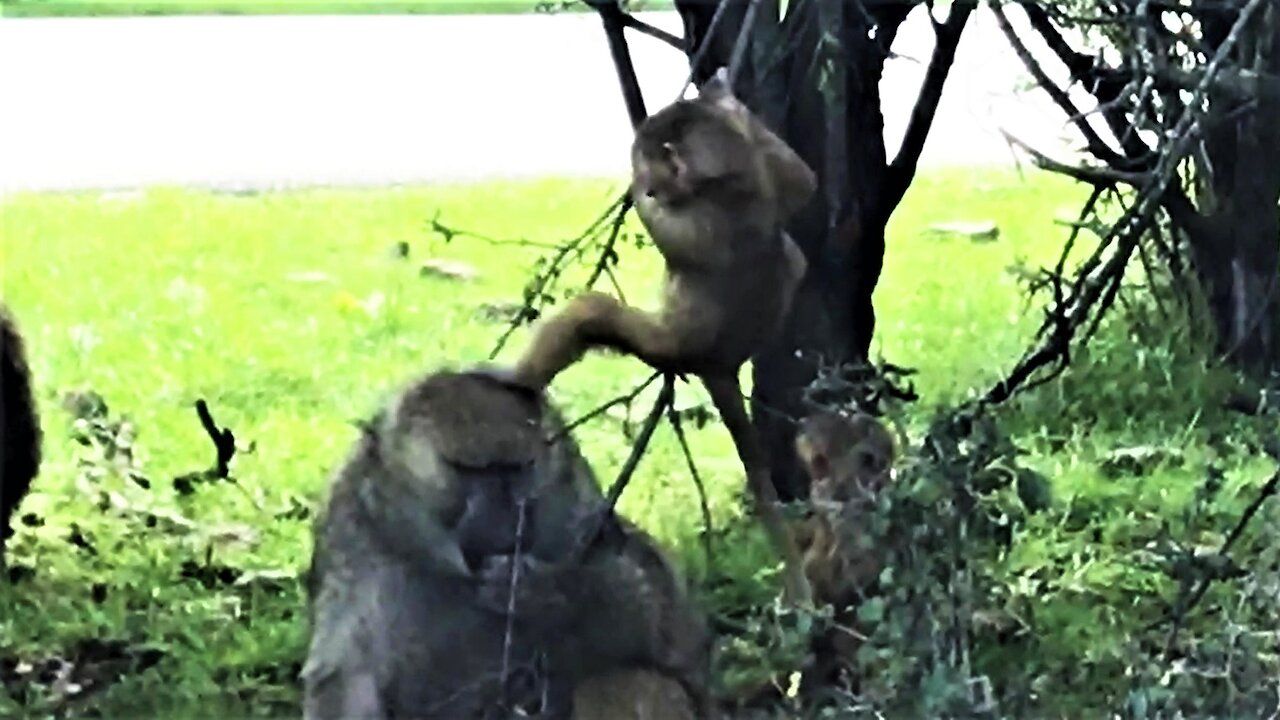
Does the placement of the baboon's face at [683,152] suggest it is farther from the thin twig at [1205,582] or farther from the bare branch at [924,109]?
Result: the bare branch at [924,109]

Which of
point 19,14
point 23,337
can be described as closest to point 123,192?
point 23,337

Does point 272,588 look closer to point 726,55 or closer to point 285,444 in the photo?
point 285,444

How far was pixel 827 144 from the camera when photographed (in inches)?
119

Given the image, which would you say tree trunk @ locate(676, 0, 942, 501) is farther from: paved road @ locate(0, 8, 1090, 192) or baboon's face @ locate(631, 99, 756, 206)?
baboon's face @ locate(631, 99, 756, 206)

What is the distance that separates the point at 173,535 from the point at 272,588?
183 mm

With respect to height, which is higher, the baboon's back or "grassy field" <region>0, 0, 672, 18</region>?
"grassy field" <region>0, 0, 672, 18</region>

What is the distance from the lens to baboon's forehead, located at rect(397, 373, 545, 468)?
7.39 feet

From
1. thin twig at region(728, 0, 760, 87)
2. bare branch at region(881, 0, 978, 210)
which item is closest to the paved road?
bare branch at region(881, 0, 978, 210)

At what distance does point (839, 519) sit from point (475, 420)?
1.60 ft

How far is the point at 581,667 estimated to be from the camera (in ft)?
7.88

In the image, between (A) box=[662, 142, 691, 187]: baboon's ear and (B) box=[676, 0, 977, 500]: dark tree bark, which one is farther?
(B) box=[676, 0, 977, 500]: dark tree bark

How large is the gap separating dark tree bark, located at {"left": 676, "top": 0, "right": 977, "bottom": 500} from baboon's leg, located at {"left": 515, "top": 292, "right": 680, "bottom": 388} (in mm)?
334

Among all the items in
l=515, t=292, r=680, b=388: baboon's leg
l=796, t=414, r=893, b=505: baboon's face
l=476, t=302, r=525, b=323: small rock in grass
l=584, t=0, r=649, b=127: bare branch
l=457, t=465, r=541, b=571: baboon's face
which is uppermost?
l=584, t=0, r=649, b=127: bare branch

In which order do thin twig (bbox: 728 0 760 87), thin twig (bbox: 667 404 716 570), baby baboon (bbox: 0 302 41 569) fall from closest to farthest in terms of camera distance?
thin twig (bbox: 728 0 760 87), thin twig (bbox: 667 404 716 570), baby baboon (bbox: 0 302 41 569)
